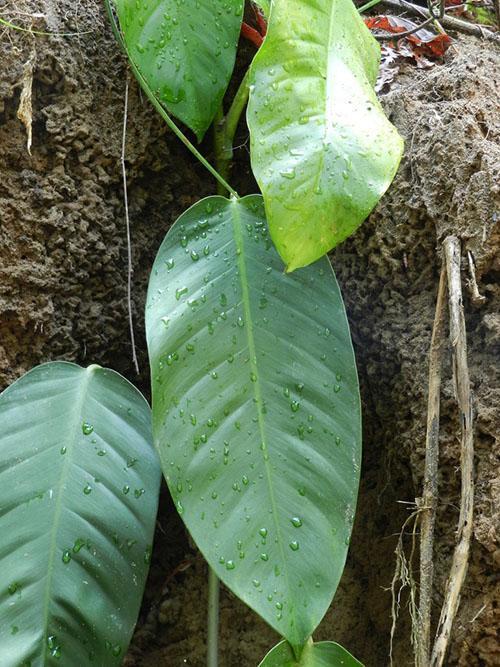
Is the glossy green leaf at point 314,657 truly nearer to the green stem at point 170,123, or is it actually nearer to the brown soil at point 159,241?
the brown soil at point 159,241

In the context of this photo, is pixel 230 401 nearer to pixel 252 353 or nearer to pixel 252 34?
pixel 252 353

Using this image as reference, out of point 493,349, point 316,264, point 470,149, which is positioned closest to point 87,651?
point 316,264

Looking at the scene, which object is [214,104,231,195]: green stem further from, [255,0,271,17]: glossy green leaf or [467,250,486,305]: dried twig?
[467,250,486,305]: dried twig

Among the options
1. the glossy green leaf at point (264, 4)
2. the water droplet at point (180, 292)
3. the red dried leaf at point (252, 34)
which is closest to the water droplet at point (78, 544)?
the water droplet at point (180, 292)

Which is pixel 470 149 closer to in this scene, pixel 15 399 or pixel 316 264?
pixel 316 264

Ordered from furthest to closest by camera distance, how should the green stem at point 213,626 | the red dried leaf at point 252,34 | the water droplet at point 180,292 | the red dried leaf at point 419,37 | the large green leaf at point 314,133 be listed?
1. the red dried leaf at point 419,37
2. the red dried leaf at point 252,34
3. the green stem at point 213,626
4. the water droplet at point 180,292
5. the large green leaf at point 314,133

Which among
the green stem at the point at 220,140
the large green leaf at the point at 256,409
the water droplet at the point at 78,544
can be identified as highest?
the green stem at the point at 220,140

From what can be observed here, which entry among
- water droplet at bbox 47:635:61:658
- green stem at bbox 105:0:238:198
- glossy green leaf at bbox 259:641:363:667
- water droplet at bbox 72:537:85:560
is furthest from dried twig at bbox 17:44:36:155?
glossy green leaf at bbox 259:641:363:667
